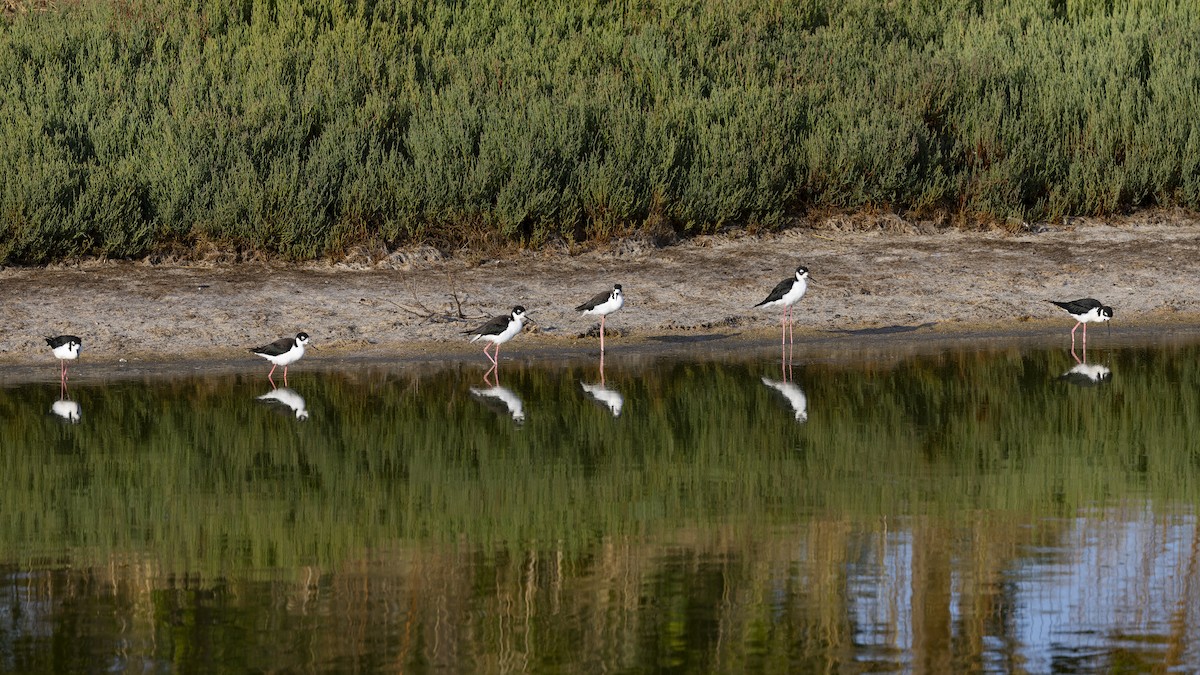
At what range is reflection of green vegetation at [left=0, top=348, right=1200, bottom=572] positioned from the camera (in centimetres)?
895

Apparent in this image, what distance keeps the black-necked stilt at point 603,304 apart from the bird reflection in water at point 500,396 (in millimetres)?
1483

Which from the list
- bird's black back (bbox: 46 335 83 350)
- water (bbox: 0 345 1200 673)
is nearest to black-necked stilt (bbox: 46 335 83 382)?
bird's black back (bbox: 46 335 83 350)

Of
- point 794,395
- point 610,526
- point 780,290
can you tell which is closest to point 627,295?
point 780,290

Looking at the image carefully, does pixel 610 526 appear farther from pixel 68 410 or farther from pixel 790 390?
pixel 68 410

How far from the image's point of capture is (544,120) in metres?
19.9

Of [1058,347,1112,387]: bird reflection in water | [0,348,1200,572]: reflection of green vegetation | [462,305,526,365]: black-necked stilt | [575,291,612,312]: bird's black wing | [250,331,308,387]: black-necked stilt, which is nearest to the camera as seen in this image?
[0,348,1200,572]: reflection of green vegetation

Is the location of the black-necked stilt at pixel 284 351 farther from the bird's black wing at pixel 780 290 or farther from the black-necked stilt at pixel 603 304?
the bird's black wing at pixel 780 290

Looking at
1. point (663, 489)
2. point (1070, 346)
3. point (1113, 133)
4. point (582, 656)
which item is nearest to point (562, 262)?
point (1070, 346)

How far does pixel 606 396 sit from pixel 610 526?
4914mm

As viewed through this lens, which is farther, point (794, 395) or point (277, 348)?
point (277, 348)

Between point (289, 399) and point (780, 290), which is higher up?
point (289, 399)

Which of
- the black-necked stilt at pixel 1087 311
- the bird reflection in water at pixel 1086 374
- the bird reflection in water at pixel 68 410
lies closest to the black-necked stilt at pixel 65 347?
the bird reflection in water at pixel 68 410

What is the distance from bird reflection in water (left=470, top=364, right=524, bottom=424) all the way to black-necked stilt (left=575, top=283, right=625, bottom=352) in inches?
58.4

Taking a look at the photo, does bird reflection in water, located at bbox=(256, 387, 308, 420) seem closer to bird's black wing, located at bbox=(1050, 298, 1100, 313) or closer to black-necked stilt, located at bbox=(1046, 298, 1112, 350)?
black-necked stilt, located at bbox=(1046, 298, 1112, 350)
